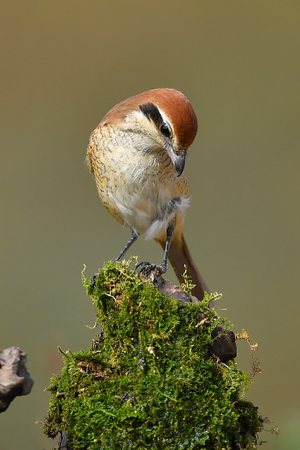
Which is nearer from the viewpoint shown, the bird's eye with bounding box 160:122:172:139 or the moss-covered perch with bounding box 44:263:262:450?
the moss-covered perch with bounding box 44:263:262:450

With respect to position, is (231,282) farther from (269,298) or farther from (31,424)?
(31,424)

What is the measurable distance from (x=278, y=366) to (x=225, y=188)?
122 cm

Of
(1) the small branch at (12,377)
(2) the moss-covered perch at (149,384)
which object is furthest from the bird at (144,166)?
(1) the small branch at (12,377)

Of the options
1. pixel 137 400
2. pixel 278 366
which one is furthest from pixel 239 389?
pixel 278 366

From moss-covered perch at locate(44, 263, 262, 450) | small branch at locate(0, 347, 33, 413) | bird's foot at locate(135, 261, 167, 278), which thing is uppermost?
bird's foot at locate(135, 261, 167, 278)

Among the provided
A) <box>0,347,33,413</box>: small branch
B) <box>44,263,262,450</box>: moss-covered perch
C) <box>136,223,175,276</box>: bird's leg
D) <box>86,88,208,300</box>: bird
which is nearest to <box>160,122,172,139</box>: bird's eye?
<box>86,88,208,300</box>: bird

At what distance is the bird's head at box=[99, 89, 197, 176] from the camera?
211cm

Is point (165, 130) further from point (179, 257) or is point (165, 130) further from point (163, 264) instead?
point (179, 257)

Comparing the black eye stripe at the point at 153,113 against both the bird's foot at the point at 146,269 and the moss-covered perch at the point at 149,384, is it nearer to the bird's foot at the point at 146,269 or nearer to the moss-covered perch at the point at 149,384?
the bird's foot at the point at 146,269

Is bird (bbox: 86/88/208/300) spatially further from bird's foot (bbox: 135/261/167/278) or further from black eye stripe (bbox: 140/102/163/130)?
bird's foot (bbox: 135/261/167/278)

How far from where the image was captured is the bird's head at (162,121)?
2.11m

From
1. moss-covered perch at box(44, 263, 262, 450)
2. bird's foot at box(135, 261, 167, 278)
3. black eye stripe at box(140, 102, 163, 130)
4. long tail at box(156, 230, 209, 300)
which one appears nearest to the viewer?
moss-covered perch at box(44, 263, 262, 450)

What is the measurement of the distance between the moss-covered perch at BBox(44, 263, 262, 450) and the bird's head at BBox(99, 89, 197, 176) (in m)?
0.56

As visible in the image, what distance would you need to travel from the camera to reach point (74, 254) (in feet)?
13.1
